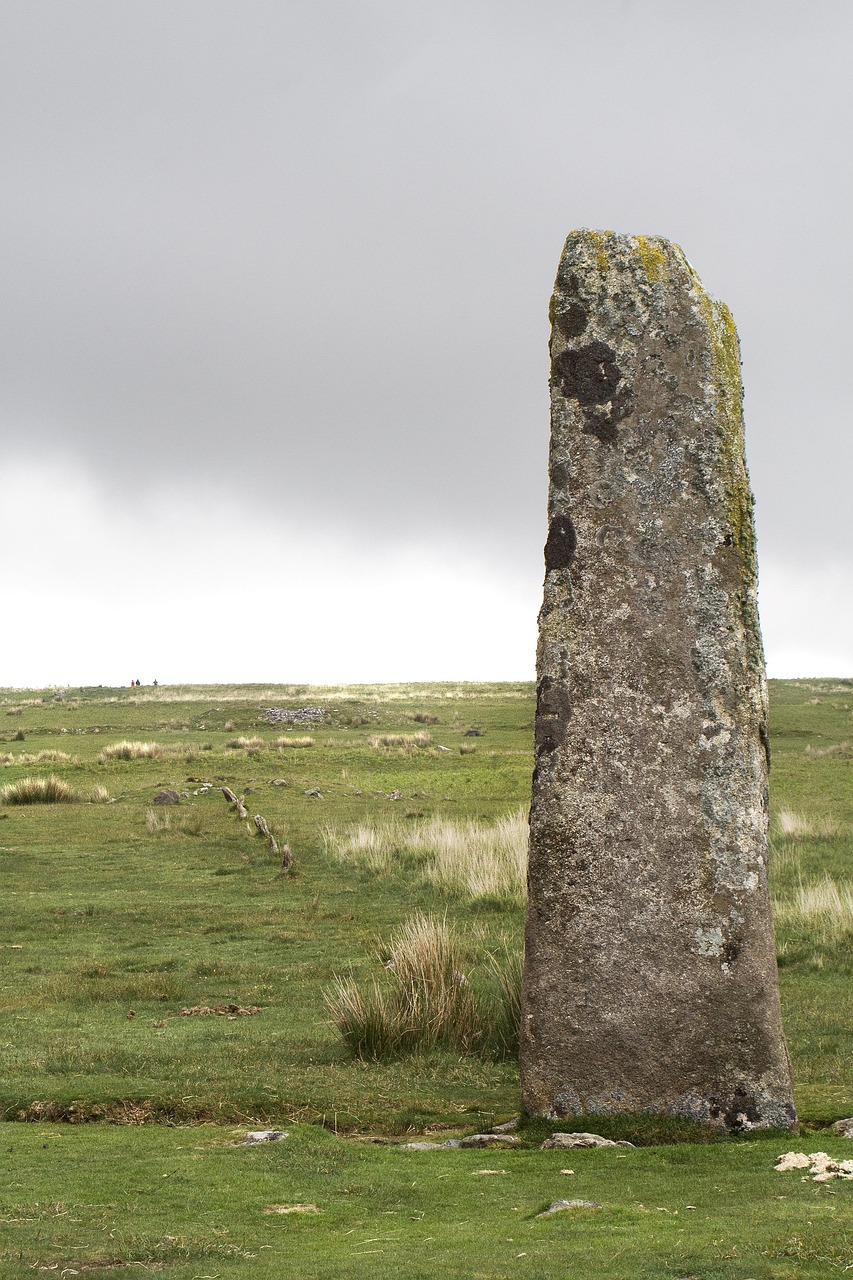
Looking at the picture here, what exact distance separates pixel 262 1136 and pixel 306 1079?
1581 mm

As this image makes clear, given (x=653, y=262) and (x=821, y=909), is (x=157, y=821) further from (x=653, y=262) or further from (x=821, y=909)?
(x=653, y=262)

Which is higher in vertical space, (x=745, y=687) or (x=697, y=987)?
(x=745, y=687)

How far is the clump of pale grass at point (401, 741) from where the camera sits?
143 feet

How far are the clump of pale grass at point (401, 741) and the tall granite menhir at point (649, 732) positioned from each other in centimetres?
3503

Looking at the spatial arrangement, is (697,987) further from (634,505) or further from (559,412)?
(559,412)

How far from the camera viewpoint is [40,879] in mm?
19781

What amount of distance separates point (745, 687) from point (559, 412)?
79.2 inches

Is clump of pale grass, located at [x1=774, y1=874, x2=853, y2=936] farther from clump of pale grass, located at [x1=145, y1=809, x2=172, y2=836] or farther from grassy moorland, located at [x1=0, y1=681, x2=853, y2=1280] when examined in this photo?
clump of pale grass, located at [x1=145, y1=809, x2=172, y2=836]

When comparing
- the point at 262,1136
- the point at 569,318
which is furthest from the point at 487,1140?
the point at 569,318

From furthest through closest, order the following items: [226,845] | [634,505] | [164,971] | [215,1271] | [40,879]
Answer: [226,845] → [40,879] → [164,971] → [634,505] → [215,1271]

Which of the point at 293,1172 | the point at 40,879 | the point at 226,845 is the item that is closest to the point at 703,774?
the point at 293,1172

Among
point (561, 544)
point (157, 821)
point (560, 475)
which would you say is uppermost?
point (560, 475)

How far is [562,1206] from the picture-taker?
5398 mm

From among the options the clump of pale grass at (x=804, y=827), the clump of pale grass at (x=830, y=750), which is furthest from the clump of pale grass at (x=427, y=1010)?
the clump of pale grass at (x=830, y=750)
